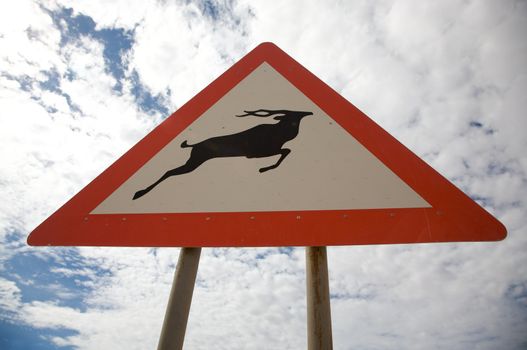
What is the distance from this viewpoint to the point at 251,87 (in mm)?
1237

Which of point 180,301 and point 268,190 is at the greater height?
point 268,190

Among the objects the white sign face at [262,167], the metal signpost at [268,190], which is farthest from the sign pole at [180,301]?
the white sign face at [262,167]

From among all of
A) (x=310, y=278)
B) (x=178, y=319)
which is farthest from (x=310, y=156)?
(x=178, y=319)

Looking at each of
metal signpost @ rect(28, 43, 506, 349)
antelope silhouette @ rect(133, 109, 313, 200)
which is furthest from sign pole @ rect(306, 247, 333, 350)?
antelope silhouette @ rect(133, 109, 313, 200)

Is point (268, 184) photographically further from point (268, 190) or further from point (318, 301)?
point (318, 301)

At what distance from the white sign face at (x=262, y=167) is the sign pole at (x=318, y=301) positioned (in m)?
0.15

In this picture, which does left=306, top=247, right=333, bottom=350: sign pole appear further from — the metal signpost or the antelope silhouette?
the antelope silhouette

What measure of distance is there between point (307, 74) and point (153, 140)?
2.46ft

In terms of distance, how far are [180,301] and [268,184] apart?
1.49 feet

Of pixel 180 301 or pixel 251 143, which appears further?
pixel 251 143

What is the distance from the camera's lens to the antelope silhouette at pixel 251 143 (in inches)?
41.2

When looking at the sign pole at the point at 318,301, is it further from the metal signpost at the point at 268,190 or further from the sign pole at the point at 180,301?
the sign pole at the point at 180,301

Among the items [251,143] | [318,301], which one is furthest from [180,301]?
[251,143]

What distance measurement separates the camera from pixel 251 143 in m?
1.08
